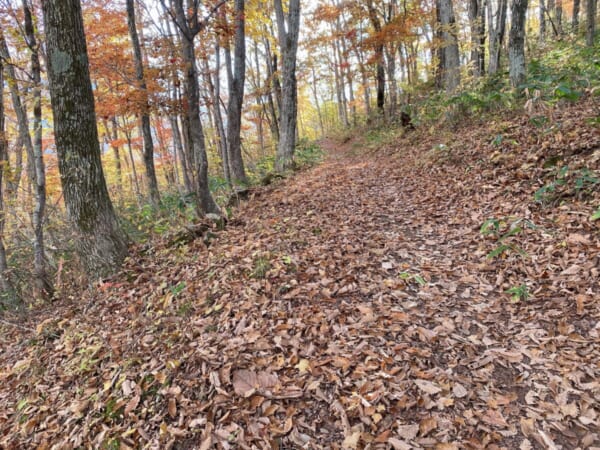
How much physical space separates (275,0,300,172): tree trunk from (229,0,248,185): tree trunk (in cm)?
138

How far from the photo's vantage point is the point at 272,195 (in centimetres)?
744

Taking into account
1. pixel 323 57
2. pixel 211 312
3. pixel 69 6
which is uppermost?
pixel 323 57

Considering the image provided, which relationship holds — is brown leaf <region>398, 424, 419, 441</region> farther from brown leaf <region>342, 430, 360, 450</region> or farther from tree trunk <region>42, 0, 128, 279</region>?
tree trunk <region>42, 0, 128, 279</region>

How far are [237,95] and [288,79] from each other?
6.21 feet

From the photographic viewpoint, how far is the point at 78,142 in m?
4.43

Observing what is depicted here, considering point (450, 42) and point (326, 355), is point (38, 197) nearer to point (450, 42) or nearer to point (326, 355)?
point (326, 355)

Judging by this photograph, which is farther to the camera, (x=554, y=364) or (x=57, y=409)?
(x=57, y=409)

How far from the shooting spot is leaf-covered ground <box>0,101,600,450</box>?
2.16 metres

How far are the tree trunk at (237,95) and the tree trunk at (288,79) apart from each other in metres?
1.38

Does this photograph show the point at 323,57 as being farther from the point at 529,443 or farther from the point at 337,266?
the point at 529,443

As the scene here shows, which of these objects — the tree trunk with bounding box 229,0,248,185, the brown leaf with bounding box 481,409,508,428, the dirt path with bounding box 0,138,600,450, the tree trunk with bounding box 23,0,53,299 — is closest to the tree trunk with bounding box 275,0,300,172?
the tree trunk with bounding box 229,0,248,185

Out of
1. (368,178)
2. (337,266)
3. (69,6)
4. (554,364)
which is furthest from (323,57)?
(554,364)

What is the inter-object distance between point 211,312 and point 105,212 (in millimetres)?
2546

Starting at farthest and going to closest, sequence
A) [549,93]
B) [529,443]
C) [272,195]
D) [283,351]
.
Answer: [272,195]
[549,93]
[283,351]
[529,443]
